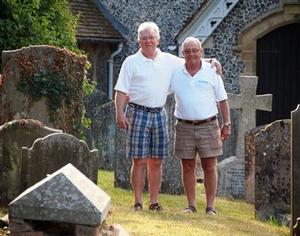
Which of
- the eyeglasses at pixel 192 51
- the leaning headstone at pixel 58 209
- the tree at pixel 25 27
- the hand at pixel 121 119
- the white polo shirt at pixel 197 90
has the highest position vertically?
the tree at pixel 25 27

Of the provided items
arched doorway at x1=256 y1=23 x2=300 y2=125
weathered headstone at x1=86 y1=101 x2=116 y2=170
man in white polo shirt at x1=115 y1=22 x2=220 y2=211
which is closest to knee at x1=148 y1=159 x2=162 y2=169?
man in white polo shirt at x1=115 y1=22 x2=220 y2=211

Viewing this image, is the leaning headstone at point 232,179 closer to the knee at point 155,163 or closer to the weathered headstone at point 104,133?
the weathered headstone at point 104,133

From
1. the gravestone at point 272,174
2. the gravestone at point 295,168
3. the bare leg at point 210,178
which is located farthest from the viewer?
the gravestone at point 272,174

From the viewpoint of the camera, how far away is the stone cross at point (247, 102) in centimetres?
1611

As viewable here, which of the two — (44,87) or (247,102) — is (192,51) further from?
(247,102)

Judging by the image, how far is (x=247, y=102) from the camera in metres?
16.2

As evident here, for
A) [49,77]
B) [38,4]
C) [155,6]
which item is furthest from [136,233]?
[155,6]

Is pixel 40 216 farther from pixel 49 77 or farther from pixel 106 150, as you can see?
pixel 106 150

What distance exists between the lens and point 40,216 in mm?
6762

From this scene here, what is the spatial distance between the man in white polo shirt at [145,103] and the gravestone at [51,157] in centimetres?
50

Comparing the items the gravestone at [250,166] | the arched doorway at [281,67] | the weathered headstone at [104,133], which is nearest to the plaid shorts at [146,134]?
the gravestone at [250,166]

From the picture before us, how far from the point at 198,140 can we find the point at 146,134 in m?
0.59

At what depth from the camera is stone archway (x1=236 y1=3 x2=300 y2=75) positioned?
78.7 ft

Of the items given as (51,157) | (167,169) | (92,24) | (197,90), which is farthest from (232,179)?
(92,24)
